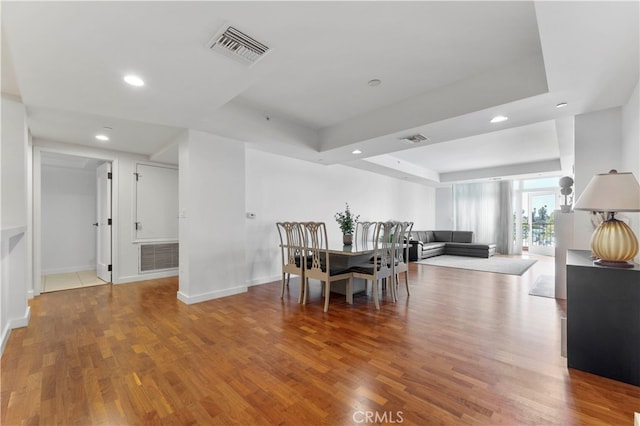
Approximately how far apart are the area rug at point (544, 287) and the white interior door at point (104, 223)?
23.1 feet

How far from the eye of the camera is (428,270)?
6043 mm

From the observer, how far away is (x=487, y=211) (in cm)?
970

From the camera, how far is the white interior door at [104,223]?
4.86m

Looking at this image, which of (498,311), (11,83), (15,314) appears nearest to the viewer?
(11,83)

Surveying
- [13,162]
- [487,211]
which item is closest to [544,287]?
[487,211]

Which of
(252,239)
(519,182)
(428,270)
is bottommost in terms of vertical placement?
(428,270)

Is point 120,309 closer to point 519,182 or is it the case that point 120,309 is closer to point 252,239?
point 252,239

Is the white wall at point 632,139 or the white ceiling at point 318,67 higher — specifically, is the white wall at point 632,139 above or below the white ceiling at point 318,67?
below

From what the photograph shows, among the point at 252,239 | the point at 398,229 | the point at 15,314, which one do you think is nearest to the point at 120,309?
the point at 15,314

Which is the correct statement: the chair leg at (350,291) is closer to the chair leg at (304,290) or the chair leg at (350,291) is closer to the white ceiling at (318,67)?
the chair leg at (304,290)

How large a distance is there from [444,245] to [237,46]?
27.4 feet

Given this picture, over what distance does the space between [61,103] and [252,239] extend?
2.96m

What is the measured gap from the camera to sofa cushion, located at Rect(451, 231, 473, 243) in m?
8.72

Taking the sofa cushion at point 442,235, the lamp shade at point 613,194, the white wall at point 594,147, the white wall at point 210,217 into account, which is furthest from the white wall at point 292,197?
the lamp shade at point 613,194
